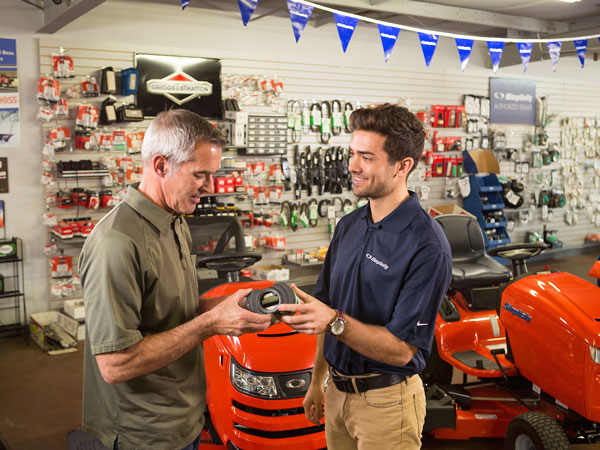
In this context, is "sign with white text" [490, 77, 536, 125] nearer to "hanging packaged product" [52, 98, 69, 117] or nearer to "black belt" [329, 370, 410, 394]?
"hanging packaged product" [52, 98, 69, 117]

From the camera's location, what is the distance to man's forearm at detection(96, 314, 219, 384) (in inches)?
60.9

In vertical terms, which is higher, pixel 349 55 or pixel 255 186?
pixel 349 55

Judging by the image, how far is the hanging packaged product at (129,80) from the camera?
21.3 feet

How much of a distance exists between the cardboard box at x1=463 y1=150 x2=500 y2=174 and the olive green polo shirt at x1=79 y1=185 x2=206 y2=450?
828 centimetres

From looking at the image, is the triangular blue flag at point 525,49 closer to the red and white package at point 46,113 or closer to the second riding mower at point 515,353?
the second riding mower at point 515,353

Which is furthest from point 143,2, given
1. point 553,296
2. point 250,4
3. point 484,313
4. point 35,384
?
point 553,296

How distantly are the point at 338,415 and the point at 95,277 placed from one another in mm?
1047

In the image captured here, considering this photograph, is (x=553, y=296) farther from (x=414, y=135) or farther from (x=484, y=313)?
(x=414, y=135)

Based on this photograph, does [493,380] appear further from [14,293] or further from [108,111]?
[14,293]

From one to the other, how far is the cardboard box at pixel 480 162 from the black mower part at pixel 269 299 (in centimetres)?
832

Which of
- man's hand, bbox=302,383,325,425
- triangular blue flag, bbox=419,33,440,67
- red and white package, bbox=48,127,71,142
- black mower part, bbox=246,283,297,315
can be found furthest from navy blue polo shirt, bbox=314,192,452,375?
red and white package, bbox=48,127,71,142

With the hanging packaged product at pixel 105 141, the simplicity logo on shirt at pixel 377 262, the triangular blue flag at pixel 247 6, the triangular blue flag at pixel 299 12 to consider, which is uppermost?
the triangular blue flag at pixel 299 12

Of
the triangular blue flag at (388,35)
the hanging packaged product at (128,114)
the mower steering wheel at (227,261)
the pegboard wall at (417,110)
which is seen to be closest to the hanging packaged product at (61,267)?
the pegboard wall at (417,110)

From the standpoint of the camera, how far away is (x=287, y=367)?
3.05 m
